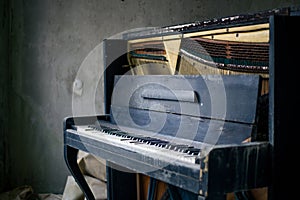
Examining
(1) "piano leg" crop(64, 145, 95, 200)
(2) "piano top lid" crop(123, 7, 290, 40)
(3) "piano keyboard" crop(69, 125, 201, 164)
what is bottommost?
(1) "piano leg" crop(64, 145, 95, 200)

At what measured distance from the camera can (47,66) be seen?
3.78m

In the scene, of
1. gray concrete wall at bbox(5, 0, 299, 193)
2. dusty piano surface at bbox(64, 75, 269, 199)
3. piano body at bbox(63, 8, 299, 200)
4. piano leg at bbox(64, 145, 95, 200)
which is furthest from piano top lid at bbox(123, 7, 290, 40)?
gray concrete wall at bbox(5, 0, 299, 193)

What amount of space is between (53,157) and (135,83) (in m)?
1.71

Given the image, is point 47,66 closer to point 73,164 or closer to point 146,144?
point 73,164

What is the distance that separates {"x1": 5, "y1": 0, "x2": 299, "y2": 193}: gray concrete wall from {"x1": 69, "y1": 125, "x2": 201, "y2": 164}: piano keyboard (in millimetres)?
1437

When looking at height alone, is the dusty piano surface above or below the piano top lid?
below

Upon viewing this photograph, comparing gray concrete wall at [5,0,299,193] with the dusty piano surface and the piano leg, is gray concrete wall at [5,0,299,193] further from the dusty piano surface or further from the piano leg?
the dusty piano surface

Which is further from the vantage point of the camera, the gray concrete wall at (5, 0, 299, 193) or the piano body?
the gray concrete wall at (5, 0, 299, 193)

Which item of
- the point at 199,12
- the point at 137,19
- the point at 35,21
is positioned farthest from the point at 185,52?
the point at 35,21

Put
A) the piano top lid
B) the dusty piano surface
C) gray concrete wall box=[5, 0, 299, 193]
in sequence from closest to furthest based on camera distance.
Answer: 1. the dusty piano surface
2. the piano top lid
3. gray concrete wall box=[5, 0, 299, 193]

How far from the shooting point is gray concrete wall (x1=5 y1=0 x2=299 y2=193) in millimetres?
3715

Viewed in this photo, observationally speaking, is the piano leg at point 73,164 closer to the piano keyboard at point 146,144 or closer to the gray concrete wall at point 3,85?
the piano keyboard at point 146,144

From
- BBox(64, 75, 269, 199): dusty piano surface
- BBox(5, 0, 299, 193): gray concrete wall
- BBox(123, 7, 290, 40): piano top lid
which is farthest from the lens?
BBox(5, 0, 299, 193): gray concrete wall

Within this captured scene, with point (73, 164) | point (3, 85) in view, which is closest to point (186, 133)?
point (73, 164)
